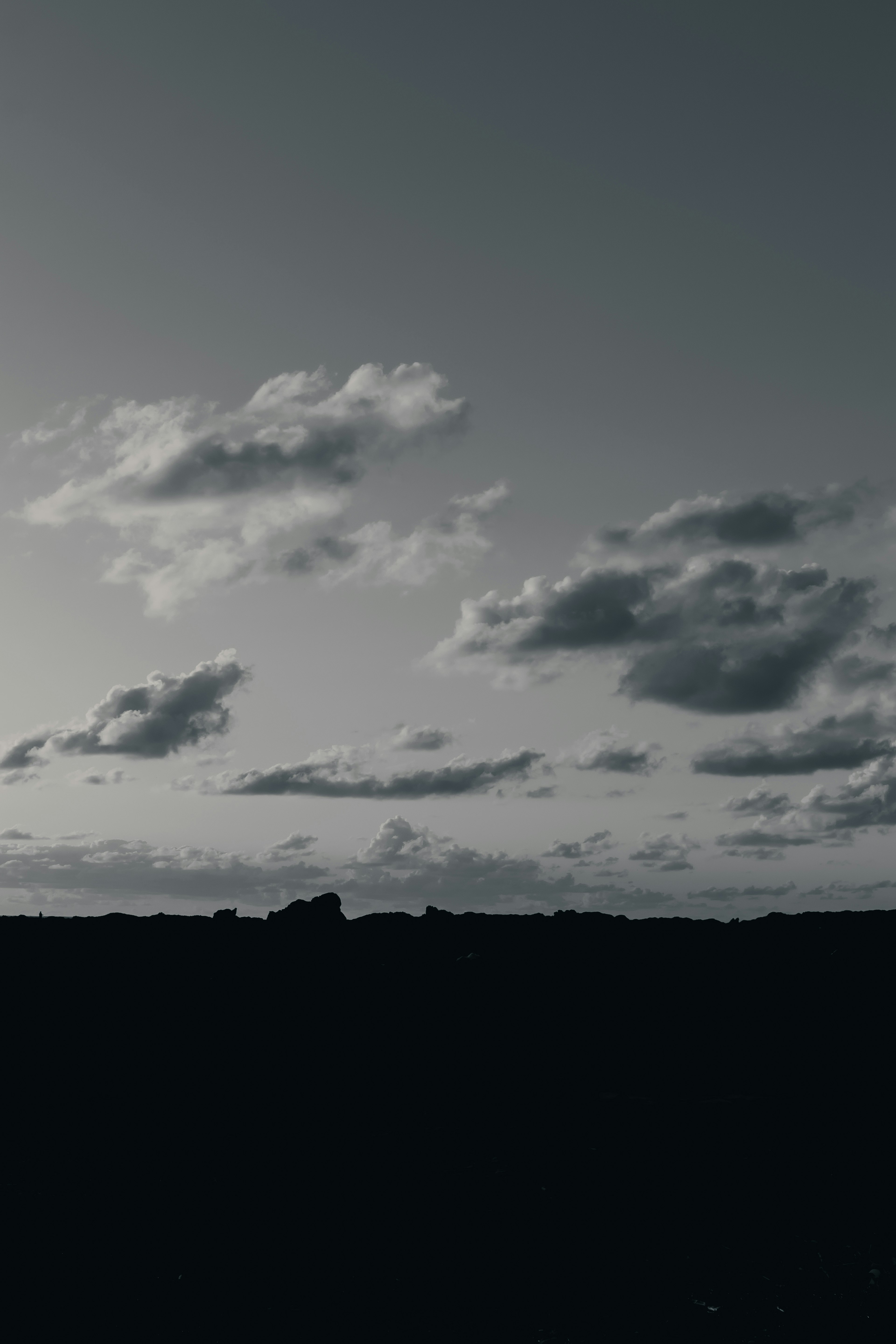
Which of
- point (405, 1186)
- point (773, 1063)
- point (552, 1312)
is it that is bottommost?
point (552, 1312)

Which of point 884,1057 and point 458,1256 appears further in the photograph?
point 884,1057

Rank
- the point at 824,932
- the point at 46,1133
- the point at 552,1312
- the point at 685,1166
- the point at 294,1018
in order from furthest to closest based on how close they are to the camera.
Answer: the point at 824,932, the point at 294,1018, the point at 46,1133, the point at 685,1166, the point at 552,1312

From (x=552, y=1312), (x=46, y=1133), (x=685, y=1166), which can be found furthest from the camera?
(x=46, y=1133)

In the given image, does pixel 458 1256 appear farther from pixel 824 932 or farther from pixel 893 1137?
pixel 824 932

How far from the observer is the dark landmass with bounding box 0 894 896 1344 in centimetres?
1834

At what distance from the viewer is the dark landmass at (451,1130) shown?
60.2 ft

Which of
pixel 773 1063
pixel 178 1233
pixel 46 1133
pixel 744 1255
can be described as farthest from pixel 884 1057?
pixel 46 1133

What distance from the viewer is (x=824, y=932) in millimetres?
30156

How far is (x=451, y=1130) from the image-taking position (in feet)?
73.5

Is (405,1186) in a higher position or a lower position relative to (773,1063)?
lower

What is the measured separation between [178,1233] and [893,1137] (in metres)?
13.5

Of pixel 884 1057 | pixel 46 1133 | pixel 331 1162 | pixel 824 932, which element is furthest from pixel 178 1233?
pixel 824 932

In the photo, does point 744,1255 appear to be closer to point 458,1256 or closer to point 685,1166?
point 685,1166

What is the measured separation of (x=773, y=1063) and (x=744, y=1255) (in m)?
6.21
